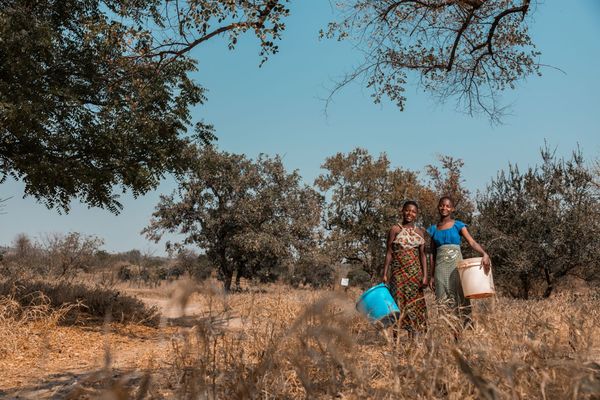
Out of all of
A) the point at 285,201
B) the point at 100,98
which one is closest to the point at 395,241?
the point at 100,98

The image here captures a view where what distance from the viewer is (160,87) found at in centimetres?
958

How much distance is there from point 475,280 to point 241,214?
22464mm

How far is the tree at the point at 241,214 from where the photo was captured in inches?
1092

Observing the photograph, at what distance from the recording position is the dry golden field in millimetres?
1630

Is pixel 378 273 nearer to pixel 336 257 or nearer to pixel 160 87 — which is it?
pixel 336 257

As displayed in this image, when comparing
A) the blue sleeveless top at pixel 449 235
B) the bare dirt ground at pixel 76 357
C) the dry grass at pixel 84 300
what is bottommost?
the bare dirt ground at pixel 76 357

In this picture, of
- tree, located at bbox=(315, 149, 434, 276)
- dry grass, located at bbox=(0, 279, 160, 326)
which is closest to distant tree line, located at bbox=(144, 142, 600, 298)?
tree, located at bbox=(315, 149, 434, 276)

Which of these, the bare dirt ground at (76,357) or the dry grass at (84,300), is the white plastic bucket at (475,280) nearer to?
the bare dirt ground at (76,357)

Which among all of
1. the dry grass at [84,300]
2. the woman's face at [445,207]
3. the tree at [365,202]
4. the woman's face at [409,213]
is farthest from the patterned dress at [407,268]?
the tree at [365,202]

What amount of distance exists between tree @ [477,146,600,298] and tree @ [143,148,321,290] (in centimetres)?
1220

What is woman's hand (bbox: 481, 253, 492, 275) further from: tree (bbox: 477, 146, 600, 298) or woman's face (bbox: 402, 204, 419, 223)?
tree (bbox: 477, 146, 600, 298)

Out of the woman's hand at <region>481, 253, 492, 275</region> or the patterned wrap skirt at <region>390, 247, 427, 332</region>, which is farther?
the patterned wrap skirt at <region>390, 247, 427, 332</region>

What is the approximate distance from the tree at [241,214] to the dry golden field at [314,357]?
19098mm

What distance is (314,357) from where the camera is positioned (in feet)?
5.44
